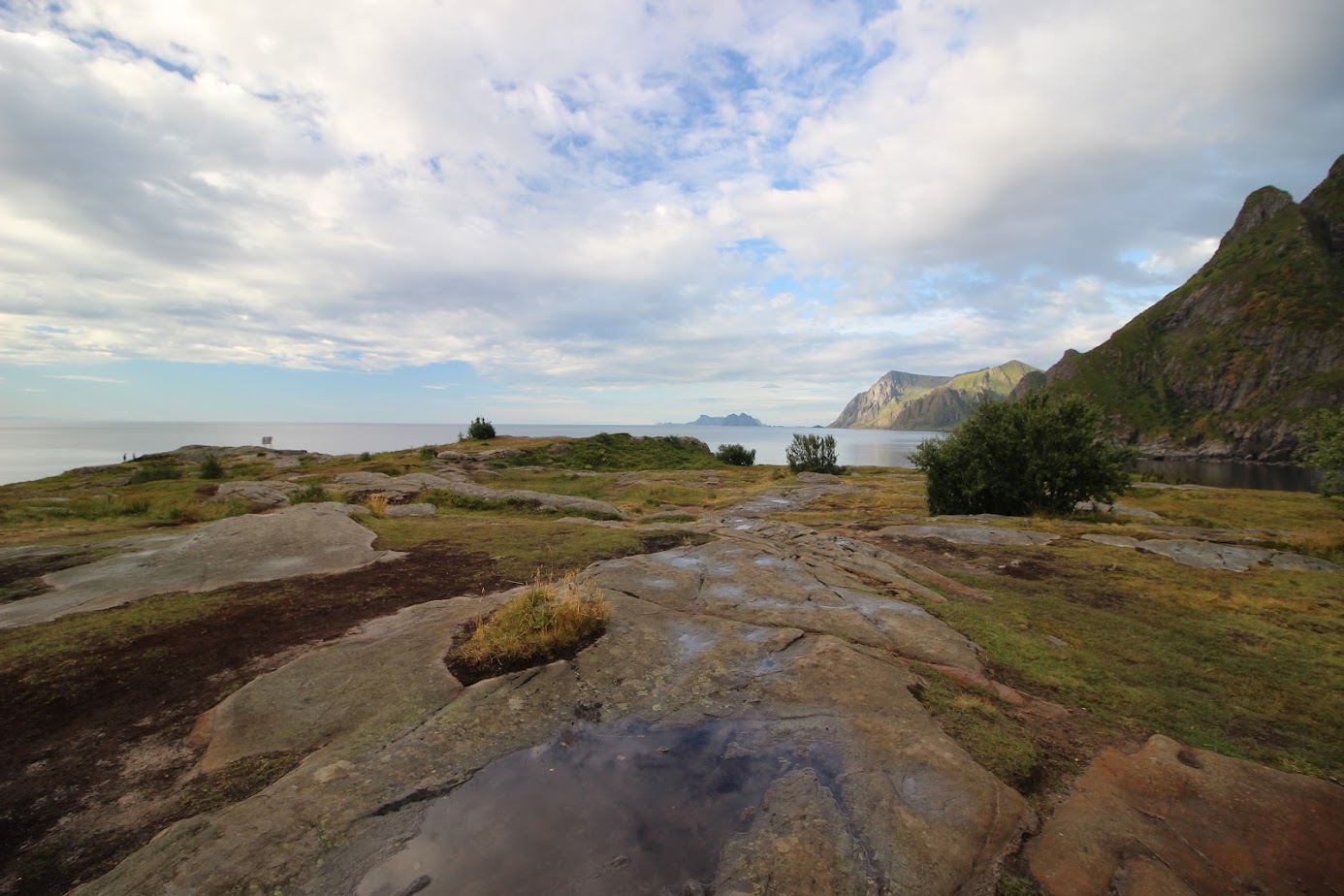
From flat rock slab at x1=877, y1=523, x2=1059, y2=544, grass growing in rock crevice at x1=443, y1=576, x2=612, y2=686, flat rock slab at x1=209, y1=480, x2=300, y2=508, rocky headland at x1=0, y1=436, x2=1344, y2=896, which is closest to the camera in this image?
rocky headland at x1=0, y1=436, x2=1344, y2=896

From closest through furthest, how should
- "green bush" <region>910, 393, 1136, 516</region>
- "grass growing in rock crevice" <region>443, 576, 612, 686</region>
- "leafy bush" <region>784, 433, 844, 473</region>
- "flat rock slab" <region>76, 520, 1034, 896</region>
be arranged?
1. "flat rock slab" <region>76, 520, 1034, 896</region>
2. "grass growing in rock crevice" <region>443, 576, 612, 686</region>
3. "green bush" <region>910, 393, 1136, 516</region>
4. "leafy bush" <region>784, 433, 844, 473</region>

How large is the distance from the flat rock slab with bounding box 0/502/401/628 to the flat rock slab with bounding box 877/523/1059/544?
1734cm

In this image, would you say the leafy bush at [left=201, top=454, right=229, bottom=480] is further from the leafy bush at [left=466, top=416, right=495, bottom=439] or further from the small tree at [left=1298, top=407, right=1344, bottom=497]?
the small tree at [left=1298, top=407, right=1344, bottom=497]

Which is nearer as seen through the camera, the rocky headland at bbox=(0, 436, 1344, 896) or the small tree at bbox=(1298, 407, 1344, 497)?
the rocky headland at bbox=(0, 436, 1344, 896)

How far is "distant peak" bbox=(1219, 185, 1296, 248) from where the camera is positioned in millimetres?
183750

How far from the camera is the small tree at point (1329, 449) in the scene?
1894 cm

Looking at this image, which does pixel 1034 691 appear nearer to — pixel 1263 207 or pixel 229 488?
pixel 229 488

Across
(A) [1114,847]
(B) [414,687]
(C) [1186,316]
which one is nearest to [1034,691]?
(A) [1114,847]

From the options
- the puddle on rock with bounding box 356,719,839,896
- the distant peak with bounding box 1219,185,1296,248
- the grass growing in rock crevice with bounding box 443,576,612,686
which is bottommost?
the puddle on rock with bounding box 356,719,839,896

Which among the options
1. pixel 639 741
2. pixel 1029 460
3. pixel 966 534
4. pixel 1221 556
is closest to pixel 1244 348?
pixel 1029 460

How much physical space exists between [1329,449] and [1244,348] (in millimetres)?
190508

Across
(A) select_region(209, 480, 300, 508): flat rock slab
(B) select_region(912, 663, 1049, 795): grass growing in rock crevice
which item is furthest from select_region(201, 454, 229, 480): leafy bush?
(B) select_region(912, 663, 1049, 795): grass growing in rock crevice

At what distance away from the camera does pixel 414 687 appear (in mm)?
6273

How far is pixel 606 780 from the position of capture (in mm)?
4797
